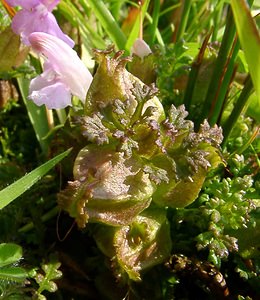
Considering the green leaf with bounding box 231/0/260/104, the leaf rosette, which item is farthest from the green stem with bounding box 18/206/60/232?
the green leaf with bounding box 231/0/260/104

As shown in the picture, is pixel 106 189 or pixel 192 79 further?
pixel 192 79

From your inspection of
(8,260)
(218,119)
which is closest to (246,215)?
(218,119)

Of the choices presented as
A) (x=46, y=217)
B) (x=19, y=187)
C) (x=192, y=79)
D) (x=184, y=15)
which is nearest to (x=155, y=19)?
(x=184, y=15)

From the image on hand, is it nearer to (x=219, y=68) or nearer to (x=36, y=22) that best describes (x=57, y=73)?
(x=36, y=22)

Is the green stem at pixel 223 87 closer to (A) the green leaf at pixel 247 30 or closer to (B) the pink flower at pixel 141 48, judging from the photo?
(B) the pink flower at pixel 141 48

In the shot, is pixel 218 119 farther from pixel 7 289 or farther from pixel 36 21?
pixel 7 289

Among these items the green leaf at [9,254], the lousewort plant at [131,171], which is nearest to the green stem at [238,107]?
the lousewort plant at [131,171]
